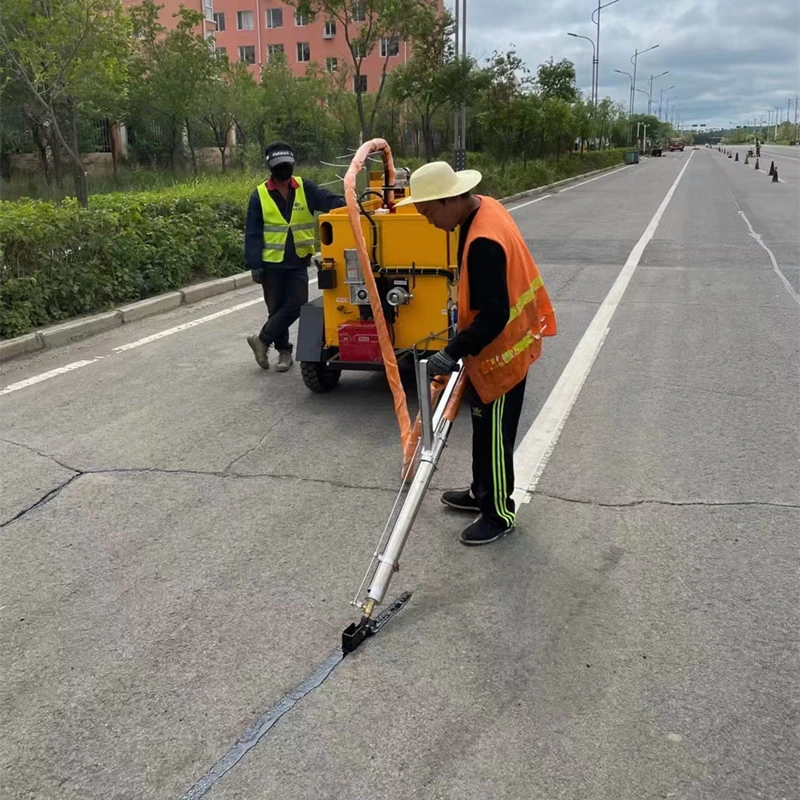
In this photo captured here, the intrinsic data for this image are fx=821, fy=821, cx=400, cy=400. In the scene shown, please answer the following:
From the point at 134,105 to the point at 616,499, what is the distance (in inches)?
1271

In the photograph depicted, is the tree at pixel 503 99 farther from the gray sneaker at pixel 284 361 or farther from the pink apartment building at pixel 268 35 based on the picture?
the pink apartment building at pixel 268 35

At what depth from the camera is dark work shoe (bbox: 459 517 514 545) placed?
12.7 ft

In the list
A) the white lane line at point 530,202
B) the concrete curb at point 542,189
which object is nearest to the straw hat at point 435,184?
the white lane line at point 530,202

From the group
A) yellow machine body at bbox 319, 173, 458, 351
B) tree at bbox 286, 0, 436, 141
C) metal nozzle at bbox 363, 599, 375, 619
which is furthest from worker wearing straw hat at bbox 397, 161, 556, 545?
tree at bbox 286, 0, 436, 141

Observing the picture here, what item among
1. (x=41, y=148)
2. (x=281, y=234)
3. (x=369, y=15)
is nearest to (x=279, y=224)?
(x=281, y=234)

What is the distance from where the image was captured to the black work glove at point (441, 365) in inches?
136

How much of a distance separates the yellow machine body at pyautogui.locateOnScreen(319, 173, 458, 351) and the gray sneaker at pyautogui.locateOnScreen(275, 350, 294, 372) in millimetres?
1180

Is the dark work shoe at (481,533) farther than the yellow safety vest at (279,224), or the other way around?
the yellow safety vest at (279,224)

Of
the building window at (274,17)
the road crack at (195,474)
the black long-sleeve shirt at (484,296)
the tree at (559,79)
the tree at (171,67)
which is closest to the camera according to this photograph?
the black long-sleeve shirt at (484,296)

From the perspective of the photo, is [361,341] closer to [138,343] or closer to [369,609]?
[369,609]

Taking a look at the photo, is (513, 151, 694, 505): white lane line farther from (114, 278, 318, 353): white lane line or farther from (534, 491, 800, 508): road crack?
(114, 278, 318, 353): white lane line

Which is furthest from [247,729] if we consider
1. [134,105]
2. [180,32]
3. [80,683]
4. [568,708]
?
[134,105]

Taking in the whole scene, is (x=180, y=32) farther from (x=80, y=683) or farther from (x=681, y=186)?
(x=80, y=683)

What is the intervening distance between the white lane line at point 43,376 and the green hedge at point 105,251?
909 millimetres
